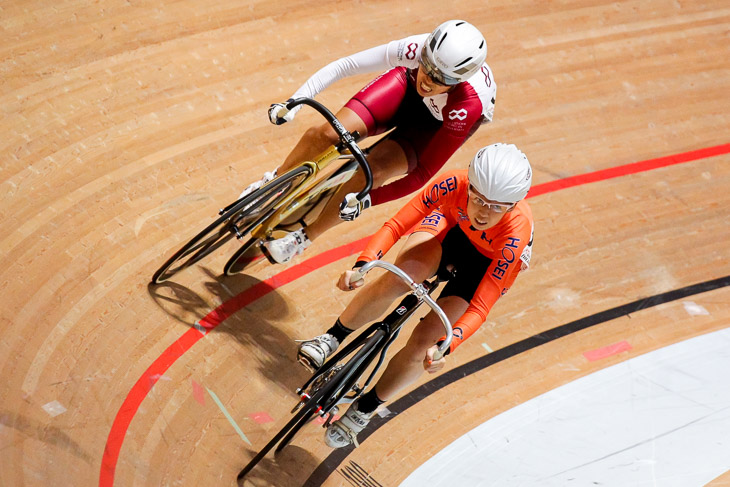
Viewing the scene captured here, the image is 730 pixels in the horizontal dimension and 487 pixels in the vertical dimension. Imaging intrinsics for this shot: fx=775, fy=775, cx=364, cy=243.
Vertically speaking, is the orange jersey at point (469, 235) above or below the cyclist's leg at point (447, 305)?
above

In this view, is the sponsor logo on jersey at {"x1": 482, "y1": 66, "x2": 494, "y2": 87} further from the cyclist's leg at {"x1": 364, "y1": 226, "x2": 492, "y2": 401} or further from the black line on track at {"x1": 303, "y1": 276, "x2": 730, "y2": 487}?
the black line on track at {"x1": 303, "y1": 276, "x2": 730, "y2": 487}

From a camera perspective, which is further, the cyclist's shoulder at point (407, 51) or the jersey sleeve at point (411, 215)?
the cyclist's shoulder at point (407, 51)

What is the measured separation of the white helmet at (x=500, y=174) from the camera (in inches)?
121

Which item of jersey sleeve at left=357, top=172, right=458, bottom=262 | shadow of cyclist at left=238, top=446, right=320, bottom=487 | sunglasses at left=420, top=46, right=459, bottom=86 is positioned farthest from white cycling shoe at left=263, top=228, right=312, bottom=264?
sunglasses at left=420, top=46, right=459, bottom=86

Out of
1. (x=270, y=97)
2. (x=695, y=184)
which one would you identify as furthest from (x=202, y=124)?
(x=695, y=184)

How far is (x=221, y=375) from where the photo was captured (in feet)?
12.8

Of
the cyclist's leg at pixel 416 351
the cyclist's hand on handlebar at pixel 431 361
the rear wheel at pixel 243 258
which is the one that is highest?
the rear wheel at pixel 243 258

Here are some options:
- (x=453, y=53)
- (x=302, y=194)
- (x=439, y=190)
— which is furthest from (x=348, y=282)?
(x=453, y=53)

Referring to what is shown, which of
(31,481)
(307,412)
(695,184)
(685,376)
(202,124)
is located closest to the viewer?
(31,481)

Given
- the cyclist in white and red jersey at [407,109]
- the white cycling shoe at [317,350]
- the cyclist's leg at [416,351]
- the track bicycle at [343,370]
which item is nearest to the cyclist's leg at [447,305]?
the cyclist's leg at [416,351]

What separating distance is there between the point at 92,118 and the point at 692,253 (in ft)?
13.3

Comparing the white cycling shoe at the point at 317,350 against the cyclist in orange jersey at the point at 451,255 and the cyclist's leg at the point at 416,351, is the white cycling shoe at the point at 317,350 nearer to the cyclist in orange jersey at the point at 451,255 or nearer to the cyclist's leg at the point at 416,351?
the cyclist in orange jersey at the point at 451,255

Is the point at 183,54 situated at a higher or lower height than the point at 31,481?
higher

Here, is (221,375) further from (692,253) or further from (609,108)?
(609,108)
